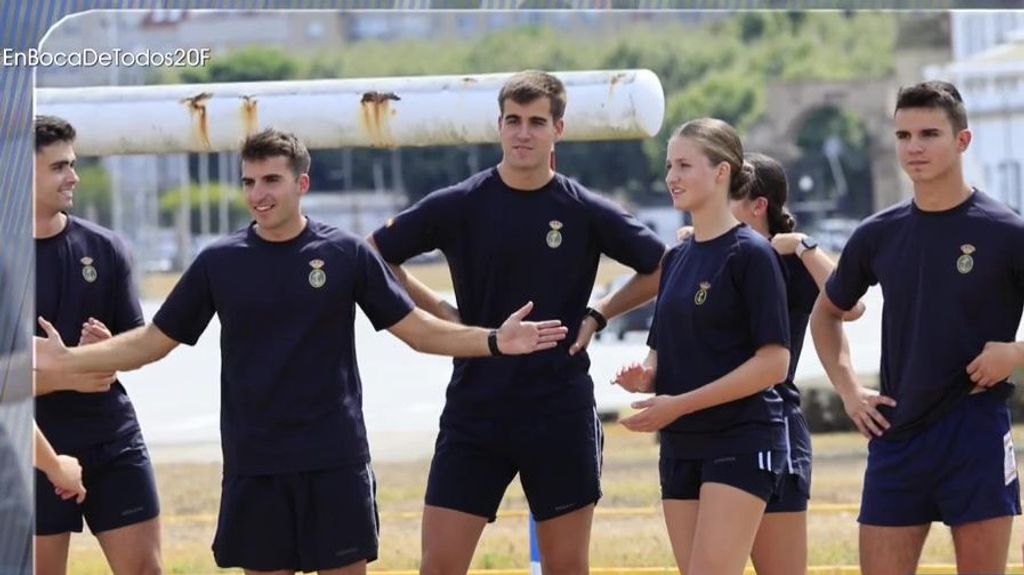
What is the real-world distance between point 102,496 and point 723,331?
2.18 m

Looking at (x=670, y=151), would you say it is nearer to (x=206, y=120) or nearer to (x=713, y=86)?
(x=206, y=120)

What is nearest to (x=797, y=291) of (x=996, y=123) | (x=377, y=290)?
(x=377, y=290)

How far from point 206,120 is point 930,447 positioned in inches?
116

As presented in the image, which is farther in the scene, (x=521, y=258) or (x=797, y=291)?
(x=797, y=291)

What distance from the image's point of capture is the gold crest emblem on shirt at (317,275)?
5348 millimetres

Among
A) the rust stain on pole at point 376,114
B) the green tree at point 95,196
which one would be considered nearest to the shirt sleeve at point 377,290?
the rust stain on pole at point 376,114

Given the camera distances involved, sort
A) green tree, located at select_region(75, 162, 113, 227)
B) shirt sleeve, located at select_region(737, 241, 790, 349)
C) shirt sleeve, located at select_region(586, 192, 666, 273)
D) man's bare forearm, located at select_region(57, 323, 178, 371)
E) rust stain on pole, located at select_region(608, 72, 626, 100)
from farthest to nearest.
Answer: green tree, located at select_region(75, 162, 113, 227), rust stain on pole, located at select_region(608, 72, 626, 100), shirt sleeve, located at select_region(586, 192, 666, 273), man's bare forearm, located at select_region(57, 323, 178, 371), shirt sleeve, located at select_region(737, 241, 790, 349)

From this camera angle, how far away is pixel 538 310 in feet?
18.8

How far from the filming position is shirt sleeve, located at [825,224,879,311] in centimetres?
531

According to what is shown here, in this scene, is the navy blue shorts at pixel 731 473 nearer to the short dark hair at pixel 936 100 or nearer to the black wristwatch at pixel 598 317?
the black wristwatch at pixel 598 317

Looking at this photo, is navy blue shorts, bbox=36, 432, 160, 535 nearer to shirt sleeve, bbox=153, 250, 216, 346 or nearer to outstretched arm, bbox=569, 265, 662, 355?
shirt sleeve, bbox=153, 250, 216, 346

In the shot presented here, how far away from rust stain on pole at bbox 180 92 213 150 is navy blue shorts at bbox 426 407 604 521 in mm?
1581

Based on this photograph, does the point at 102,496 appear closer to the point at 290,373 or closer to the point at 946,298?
the point at 290,373

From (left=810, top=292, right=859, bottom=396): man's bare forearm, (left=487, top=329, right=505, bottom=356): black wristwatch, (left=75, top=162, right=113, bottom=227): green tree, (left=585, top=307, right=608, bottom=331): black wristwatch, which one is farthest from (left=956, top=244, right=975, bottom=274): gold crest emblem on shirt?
(left=75, top=162, right=113, bottom=227): green tree
